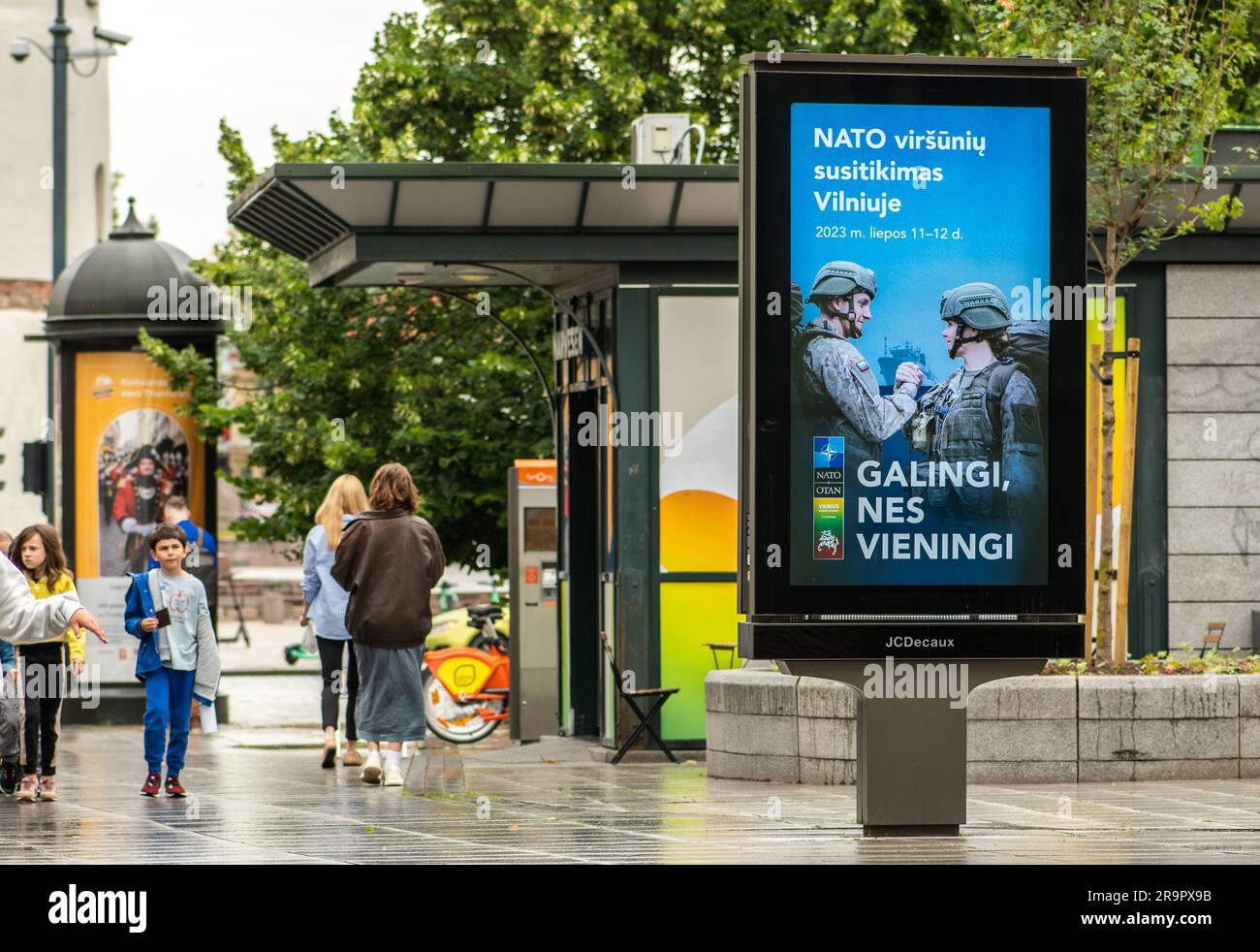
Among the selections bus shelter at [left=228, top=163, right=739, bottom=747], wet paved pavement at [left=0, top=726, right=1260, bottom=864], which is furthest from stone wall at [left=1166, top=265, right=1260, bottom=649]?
bus shelter at [left=228, top=163, right=739, bottom=747]

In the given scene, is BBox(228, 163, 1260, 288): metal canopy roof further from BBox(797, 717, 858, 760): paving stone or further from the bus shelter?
BBox(797, 717, 858, 760): paving stone

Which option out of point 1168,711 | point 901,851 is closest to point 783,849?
point 901,851

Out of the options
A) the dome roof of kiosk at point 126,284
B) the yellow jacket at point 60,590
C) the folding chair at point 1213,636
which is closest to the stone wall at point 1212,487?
the folding chair at point 1213,636

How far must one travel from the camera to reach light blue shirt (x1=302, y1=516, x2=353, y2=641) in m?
13.5

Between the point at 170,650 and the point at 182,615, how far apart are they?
20cm

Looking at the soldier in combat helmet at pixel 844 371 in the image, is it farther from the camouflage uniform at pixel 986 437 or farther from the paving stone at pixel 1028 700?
the paving stone at pixel 1028 700

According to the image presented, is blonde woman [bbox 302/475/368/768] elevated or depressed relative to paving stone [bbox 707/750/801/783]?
elevated

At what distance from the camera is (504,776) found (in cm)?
1270

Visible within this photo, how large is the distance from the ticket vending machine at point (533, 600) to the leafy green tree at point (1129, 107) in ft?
14.7

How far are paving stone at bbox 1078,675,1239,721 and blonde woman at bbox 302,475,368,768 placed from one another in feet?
14.7

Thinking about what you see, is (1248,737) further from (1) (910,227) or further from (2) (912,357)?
(1) (910,227)

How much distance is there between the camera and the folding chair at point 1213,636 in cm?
1395

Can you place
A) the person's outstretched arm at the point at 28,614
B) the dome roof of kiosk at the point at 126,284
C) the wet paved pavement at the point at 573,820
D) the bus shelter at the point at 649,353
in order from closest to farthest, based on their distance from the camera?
the wet paved pavement at the point at 573,820 → the person's outstretched arm at the point at 28,614 → the bus shelter at the point at 649,353 → the dome roof of kiosk at the point at 126,284
